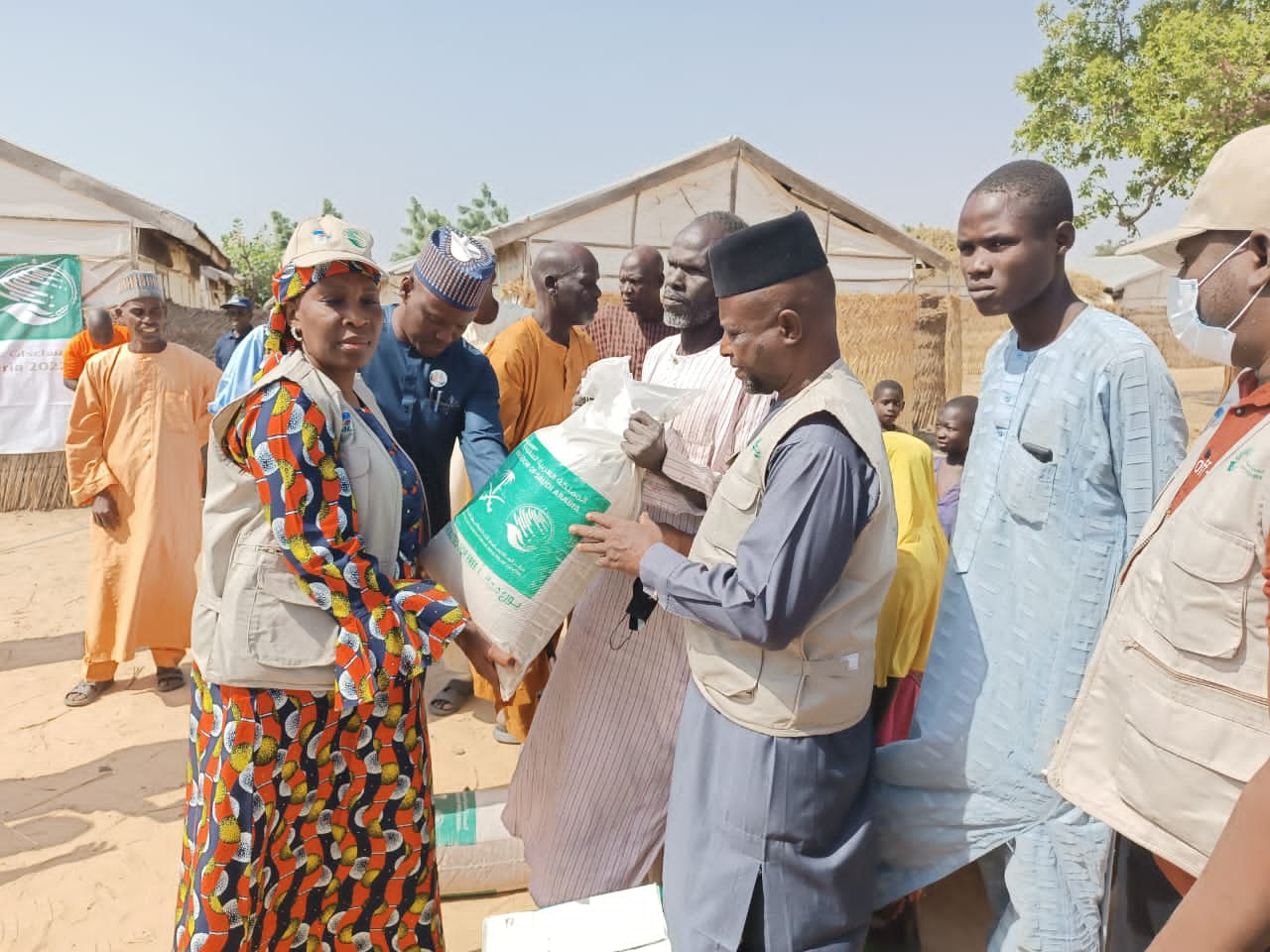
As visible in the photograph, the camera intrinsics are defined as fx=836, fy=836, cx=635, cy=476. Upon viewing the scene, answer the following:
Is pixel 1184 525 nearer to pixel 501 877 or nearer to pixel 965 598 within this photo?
pixel 965 598

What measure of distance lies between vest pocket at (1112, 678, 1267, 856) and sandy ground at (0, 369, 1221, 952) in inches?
64.0

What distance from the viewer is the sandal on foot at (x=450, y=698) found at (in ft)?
13.9

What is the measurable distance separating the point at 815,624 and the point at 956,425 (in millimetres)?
2605

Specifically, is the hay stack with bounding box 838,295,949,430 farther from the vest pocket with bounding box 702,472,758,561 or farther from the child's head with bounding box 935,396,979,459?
the vest pocket with bounding box 702,472,758,561

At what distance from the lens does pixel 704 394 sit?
262cm

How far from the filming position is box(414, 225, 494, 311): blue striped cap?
2.40 metres

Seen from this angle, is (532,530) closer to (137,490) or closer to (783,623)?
(783,623)

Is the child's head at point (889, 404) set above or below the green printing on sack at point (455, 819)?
above

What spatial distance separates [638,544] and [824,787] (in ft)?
2.11

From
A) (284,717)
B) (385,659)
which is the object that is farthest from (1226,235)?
(284,717)

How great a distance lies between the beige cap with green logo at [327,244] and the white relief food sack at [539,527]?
0.59m

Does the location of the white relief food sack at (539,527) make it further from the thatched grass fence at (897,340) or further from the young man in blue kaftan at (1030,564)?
the thatched grass fence at (897,340)

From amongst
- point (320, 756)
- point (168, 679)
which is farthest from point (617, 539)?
point (168, 679)

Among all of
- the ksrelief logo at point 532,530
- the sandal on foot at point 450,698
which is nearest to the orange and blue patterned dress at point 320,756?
the ksrelief logo at point 532,530
